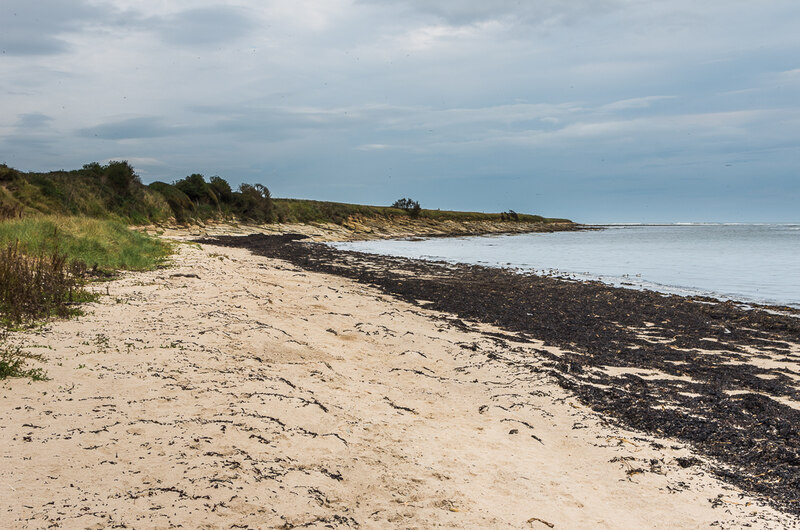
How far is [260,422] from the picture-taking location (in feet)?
14.5

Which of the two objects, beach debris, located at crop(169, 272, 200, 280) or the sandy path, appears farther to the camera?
beach debris, located at crop(169, 272, 200, 280)

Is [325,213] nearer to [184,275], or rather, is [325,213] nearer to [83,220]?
[83,220]

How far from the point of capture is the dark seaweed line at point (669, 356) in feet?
16.3

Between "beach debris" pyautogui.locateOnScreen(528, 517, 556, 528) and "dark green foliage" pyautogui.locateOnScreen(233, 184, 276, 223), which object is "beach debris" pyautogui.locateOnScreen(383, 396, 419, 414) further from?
"dark green foliage" pyautogui.locateOnScreen(233, 184, 276, 223)

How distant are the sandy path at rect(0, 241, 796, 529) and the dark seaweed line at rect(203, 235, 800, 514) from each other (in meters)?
0.52

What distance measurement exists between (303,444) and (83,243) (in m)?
11.1

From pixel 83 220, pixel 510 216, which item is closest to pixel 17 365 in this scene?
pixel 83 220

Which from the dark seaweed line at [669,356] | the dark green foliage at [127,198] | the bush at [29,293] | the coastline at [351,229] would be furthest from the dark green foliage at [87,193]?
the dark seaweed line at [669,356]

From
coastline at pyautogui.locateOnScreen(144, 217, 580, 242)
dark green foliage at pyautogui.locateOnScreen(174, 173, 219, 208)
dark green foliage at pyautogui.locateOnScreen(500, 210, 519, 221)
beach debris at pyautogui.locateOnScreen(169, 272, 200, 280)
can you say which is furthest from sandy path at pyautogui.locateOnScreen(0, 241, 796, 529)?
dark green foliage at pyautogui.locateOnScreen(500, 210, 519, 221)

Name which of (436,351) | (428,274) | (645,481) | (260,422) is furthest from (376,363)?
(428,274)

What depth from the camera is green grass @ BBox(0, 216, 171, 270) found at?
11133mm

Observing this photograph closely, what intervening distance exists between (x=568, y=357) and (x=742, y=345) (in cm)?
402

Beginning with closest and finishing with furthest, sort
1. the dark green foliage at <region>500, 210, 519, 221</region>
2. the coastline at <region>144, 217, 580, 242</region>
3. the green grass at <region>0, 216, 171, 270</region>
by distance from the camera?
the green grass at <region>0, 216, 171, 270</region> → the coastline at <region>144, 217, 580, 242</region> → the dark green foliage at <region>500, 210, 519, 221</region>

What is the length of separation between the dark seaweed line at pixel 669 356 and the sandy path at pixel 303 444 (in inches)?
20.4
